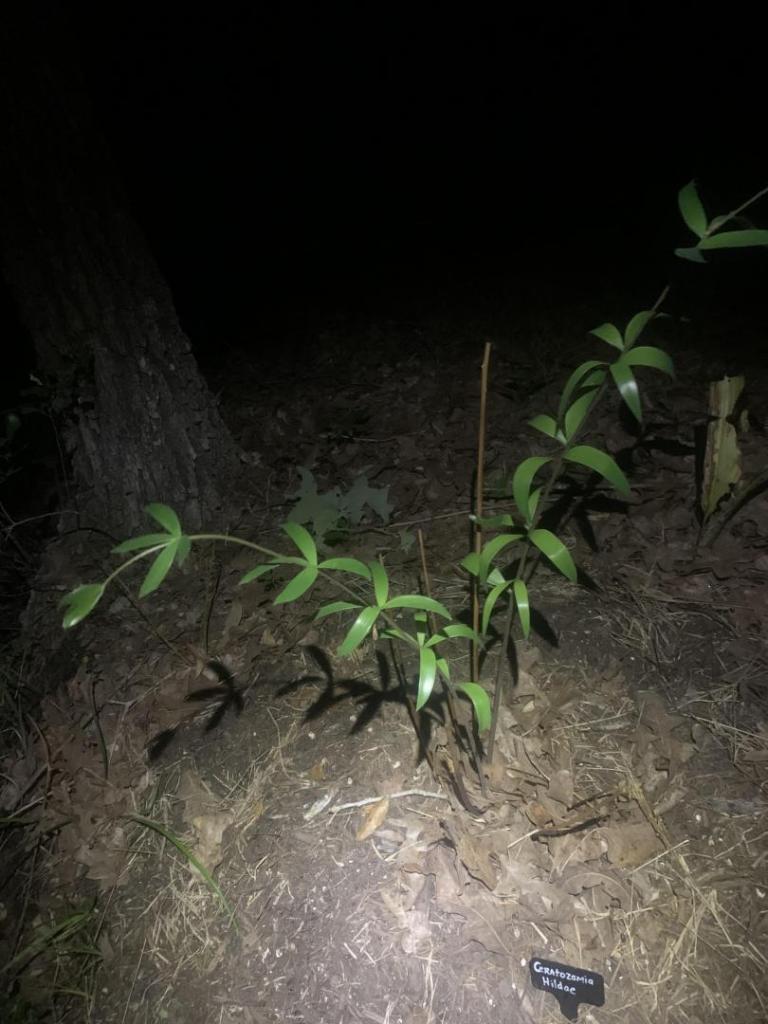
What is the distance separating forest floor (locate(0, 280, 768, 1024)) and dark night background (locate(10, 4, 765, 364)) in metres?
1.95

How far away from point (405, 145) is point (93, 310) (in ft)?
13.3

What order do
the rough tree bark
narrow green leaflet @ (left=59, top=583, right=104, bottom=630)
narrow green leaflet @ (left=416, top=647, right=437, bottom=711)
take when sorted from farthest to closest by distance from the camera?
1. the rough tree bark
2. narrow green leaflet @ (left=416, top=647, right=437, bottom=711)
3. narrow green leaflet @ (left=59, top=583, right=104, bottom=630)

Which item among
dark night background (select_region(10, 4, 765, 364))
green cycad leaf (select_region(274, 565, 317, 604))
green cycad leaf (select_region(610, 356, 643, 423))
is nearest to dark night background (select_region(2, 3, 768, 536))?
dark night background (select_region(10, 4, 765, 364))

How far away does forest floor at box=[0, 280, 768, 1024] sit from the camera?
4.10ft

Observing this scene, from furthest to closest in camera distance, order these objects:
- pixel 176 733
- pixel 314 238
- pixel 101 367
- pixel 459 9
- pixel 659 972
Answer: pixel 459 9
pixel 314 238
pixel 101 367
pixel 176 733
pixel 659 972

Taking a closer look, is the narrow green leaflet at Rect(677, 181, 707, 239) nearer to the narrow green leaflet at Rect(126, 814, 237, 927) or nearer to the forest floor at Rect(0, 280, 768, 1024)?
the forest floor at Rect(0, 280, 768, 1024)

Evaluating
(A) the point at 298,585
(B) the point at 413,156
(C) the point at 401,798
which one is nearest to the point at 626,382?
(A) the point at 298,585

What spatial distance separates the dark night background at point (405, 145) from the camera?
370cm

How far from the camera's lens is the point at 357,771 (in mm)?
1554

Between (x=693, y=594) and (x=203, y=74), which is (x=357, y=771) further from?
(x=203, y=74)

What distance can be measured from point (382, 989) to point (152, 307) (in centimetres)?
214

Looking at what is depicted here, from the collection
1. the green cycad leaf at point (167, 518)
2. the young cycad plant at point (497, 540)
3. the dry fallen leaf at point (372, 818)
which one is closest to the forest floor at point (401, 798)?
the dry fallen leaf at point (372, 818)

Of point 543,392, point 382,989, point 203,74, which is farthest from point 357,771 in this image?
point 203,74

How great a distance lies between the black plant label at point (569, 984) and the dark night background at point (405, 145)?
3.04 metres
